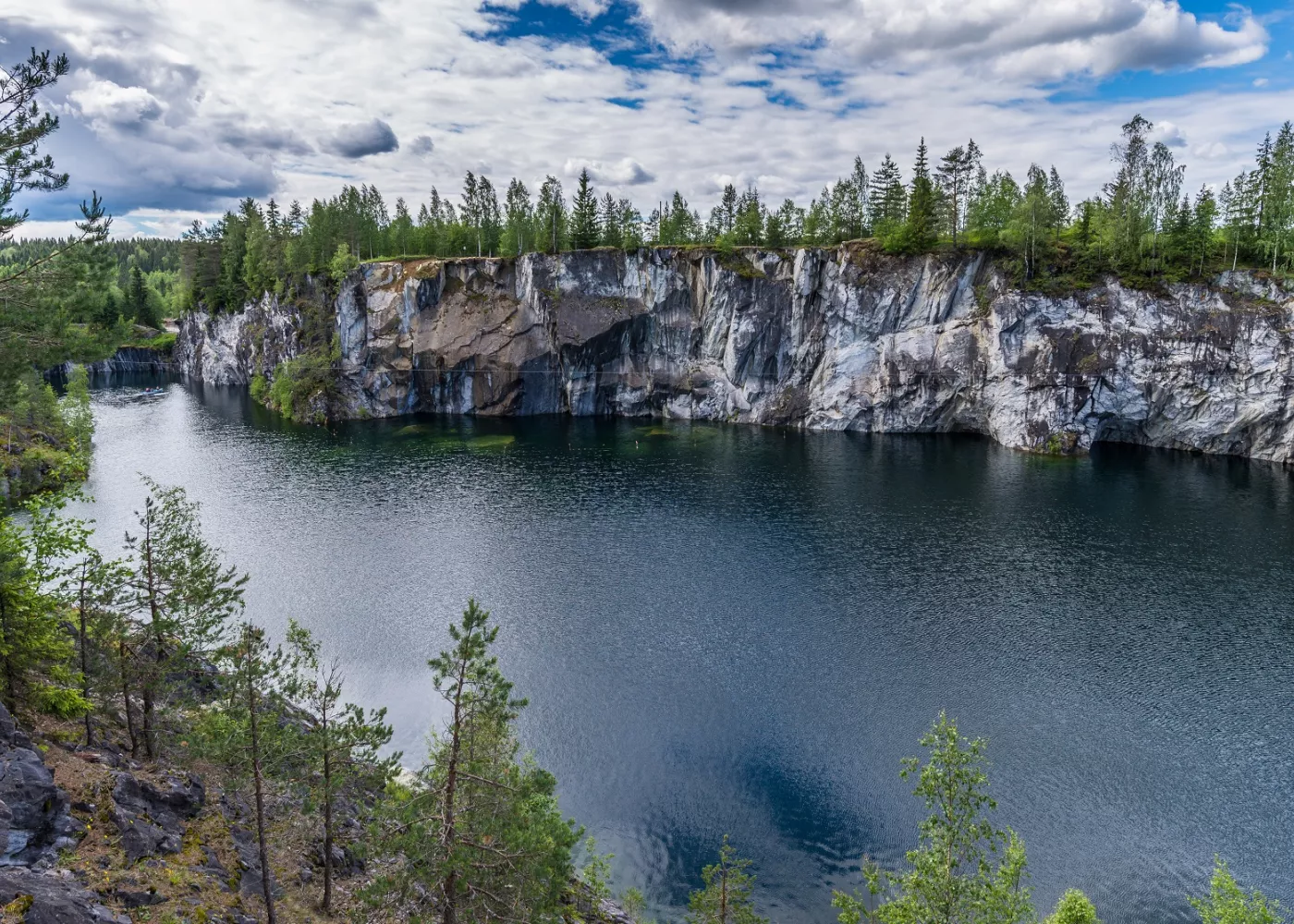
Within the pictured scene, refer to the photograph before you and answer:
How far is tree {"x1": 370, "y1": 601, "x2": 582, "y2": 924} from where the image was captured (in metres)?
13.1

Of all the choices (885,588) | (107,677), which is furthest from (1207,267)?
(107,677)

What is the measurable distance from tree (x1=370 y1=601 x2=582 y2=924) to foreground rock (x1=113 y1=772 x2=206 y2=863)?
4.81 m

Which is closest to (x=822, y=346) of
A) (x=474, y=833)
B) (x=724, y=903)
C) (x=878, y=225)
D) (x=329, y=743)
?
(x=878, y=225)

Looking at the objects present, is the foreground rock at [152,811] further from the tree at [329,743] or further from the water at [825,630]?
the water at [825,630]

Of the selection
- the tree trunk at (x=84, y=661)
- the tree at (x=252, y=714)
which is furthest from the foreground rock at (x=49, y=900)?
the tree trunk at (x=84, y=661)

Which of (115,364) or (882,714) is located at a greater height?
(115,364)

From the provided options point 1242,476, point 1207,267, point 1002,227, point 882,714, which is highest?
point 1002,227

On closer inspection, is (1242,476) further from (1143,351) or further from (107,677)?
(107,677)

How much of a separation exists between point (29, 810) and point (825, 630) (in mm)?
30893

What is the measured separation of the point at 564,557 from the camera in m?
46.2

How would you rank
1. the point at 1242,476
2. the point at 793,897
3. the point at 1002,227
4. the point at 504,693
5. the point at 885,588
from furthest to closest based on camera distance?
the point at 1002,227 < the point at 1242,476 < the point at 885,588 < the point at 793,897 < the point at 504,693

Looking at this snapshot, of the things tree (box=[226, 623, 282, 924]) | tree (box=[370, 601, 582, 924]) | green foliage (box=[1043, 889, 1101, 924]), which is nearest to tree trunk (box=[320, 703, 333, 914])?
tree (box=[226, 623, 282, 924])

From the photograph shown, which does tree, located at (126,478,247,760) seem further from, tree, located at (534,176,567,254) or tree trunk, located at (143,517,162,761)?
tree, located at (534,176,567,254)

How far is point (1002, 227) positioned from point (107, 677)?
89.6 meters
